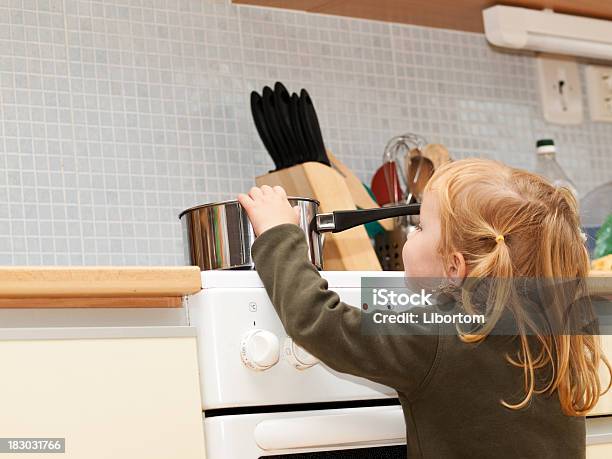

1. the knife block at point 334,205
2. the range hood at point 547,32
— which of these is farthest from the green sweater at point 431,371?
the range hood at point 547,32

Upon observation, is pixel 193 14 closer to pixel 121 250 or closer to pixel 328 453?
pixel 121 250

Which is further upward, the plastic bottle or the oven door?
the plastic bottle

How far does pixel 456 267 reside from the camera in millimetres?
1119

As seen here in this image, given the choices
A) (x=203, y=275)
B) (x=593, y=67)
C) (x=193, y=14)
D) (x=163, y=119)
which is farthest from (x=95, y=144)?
(x=593, y=67)

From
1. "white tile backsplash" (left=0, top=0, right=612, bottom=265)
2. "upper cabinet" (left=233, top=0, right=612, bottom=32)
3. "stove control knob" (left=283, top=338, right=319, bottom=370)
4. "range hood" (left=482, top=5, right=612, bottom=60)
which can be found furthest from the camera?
"range hood" (left=482, top=5, right=612, bottom=60)

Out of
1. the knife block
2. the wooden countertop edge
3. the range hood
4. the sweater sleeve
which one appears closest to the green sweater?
the sweater sleeve

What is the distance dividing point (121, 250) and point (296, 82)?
448 millimetres

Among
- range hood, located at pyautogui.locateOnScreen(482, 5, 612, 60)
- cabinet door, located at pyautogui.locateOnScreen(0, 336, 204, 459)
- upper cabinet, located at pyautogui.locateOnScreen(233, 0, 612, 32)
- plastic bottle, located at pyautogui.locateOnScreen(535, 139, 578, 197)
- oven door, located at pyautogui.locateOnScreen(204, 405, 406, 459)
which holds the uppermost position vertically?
upper cabinet, located at pyautogui.locateOnScreen(233, 0, 612, 32)

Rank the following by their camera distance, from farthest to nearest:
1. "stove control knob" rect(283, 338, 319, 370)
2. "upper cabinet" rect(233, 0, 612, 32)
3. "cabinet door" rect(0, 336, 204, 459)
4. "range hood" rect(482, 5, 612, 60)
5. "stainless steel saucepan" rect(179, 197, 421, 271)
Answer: "range hood" rect(482, 5, 612, 60)
"upper cabinet" rect(233, 0, 612, 32)
"stainless steel saucepan" rect(179, 197, 421, 271)
"stove control knob" rect(283, 338, 319, 370)
"cabinet door" rect(0, 336, 204, 459)

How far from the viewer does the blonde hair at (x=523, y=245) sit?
1.08 m

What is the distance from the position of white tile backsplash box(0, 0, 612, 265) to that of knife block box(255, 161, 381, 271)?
16 cm

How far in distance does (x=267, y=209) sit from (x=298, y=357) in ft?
0.62

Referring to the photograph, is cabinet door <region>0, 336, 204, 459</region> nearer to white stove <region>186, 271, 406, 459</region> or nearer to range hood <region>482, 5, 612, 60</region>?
white stove <region>186, 271, 406, 459</region>

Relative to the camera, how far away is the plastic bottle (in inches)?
74.8
